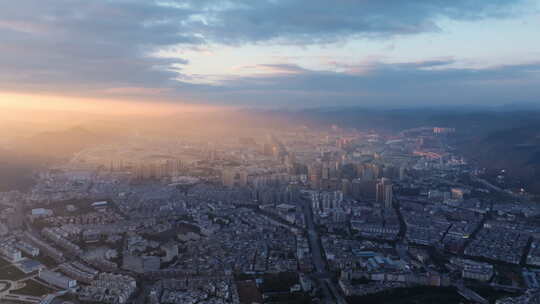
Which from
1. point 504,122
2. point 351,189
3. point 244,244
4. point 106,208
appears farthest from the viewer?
point 504,122

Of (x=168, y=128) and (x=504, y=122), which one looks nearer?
(x=504, y=122)

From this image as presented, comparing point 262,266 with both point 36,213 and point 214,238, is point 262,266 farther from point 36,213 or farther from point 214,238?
point 36,213

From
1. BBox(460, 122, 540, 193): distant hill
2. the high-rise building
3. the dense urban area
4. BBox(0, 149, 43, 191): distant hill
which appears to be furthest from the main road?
BBox(0, 149, 43, 191): distant hill

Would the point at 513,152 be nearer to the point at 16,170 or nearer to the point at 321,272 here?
the point at 321,272

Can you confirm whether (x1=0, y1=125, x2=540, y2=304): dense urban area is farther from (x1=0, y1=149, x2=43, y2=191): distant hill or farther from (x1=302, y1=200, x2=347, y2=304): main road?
(x1=0, y1=149, x2=43, y2=191): distant hill

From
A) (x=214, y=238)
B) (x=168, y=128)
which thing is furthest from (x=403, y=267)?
(x=168, y=128)

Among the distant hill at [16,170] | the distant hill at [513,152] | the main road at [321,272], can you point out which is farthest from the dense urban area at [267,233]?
the distant hill at [513,152]

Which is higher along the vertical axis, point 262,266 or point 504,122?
point 504,122

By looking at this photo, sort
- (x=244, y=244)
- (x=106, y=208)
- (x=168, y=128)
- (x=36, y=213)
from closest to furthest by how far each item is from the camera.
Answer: (x=244, y=244) < (x=36, y=213) < (x=106, y=208) < (x=168, y=128)
